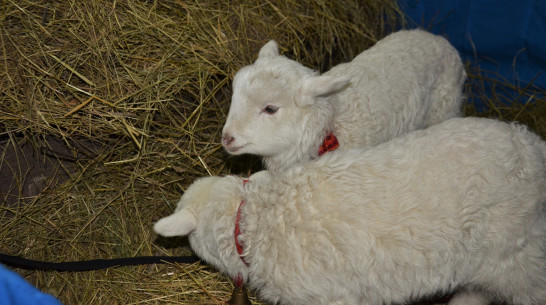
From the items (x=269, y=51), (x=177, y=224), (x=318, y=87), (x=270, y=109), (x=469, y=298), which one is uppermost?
(x=269, y=51)

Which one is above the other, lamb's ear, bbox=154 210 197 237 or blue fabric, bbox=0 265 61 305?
blue fabric, bbox=0 265 61 305

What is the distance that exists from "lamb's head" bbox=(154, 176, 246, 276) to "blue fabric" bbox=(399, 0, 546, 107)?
3471 millimetres

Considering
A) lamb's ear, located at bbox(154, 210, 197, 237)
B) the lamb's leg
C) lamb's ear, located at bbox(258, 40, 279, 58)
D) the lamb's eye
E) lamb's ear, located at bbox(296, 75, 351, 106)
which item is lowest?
the lamb's leg

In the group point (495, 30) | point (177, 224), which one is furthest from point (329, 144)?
point (495, 30)

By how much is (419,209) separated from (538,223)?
0.75 metres

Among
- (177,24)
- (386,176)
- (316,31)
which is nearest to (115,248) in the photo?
(177,24)

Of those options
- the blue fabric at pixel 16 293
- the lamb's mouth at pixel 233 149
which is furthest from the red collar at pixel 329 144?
the blue fabric at pixel 16 293

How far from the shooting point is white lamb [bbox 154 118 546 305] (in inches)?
97.9

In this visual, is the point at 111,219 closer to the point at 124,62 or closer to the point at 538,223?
the point at 124,62

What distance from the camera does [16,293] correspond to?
1648 millimetres

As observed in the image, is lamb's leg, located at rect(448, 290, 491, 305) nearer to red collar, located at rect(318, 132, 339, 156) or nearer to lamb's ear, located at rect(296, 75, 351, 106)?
red collar, located at rect(318, 132, 339, 156)

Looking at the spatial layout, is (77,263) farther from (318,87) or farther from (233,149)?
(318,87)

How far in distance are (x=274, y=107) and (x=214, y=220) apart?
925 millimetres

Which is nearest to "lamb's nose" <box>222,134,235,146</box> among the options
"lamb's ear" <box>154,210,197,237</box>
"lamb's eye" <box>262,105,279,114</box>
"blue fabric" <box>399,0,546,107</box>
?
"lamb's eye" <box>262,105,279,114</box>
